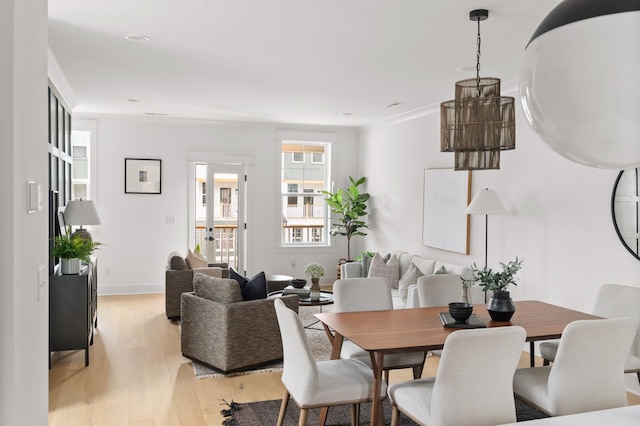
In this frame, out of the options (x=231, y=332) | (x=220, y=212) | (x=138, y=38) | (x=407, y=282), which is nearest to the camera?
(x=138, y=38)

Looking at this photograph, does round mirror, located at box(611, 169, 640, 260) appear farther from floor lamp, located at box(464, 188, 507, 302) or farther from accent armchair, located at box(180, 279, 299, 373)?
accent armchair, located at box(180, 279, 299, 373)

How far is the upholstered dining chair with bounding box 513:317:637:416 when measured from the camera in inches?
106

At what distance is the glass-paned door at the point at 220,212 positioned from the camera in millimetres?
8391

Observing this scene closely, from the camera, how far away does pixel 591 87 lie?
1.96 feet

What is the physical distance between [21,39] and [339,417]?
2.93 meters

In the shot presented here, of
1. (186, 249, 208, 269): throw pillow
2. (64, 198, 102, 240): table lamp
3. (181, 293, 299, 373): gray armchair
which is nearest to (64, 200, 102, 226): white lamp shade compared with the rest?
(64, 198, 102, 240): table lamp

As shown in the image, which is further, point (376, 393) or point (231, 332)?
point (231, 332)

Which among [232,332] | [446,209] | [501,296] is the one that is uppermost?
[446,209]

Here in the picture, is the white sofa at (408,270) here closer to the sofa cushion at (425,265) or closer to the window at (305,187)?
the sofa cushion at (425,265)

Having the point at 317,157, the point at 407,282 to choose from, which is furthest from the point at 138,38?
the point at 317,157

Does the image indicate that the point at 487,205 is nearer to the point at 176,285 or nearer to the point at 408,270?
the point at 408,270

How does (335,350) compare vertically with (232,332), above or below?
above

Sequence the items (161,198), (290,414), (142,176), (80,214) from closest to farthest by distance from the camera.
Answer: (290,414) < (80,214) < (142,176) < (161,198)

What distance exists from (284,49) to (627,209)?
2.87 meters
